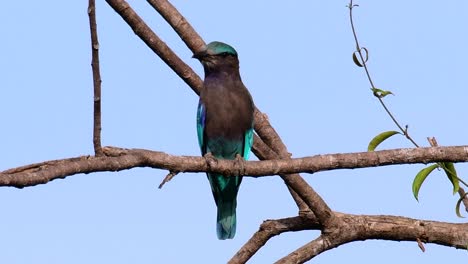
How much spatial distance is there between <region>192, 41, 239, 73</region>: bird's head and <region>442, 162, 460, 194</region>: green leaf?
229 centimetres

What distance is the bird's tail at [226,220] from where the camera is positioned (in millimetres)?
7574

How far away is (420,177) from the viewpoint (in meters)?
5.68

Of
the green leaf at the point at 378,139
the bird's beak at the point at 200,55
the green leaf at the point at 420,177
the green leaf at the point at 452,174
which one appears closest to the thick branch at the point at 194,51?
the bird's beak at the point at 200,55

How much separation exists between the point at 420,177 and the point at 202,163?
1561mm

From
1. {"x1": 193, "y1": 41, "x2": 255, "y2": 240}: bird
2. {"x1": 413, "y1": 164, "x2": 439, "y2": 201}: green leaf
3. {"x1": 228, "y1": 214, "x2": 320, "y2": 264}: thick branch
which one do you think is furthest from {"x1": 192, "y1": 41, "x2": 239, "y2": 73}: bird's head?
{"x1": 413, "y1": 164, "x2": 439, "y2": 201}: green leaf

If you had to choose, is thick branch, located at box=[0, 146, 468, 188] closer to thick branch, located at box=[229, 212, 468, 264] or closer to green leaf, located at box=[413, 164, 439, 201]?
green leaf, located at box=[413, 164, 439, 201]

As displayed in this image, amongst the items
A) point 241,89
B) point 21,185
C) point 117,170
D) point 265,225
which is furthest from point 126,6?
point 21,185

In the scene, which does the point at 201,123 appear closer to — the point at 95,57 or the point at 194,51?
the point at 194,51

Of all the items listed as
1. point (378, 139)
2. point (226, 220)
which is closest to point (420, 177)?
point (378, 139)

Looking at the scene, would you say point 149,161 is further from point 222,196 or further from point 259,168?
point 222,196

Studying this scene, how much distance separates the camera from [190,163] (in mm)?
4871

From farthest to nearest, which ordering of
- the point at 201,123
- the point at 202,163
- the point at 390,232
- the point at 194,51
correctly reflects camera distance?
the point at 201,123, the point at 194,51, the point at 390,232, the point at 202,163

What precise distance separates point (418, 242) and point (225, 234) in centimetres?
202

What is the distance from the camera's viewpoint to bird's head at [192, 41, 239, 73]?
722cm
